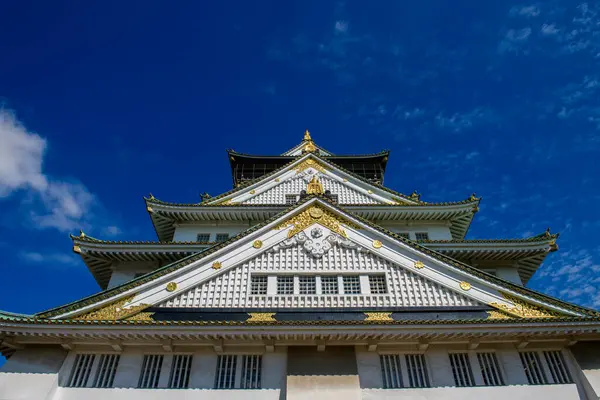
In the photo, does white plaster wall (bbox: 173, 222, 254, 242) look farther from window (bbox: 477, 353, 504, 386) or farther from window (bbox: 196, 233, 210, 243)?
window (bbox: 477, 353, 504, 386)

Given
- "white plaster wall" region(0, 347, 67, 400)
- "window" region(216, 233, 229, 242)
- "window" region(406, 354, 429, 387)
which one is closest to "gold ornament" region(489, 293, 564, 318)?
"window" region(406, 354, 429, 387)

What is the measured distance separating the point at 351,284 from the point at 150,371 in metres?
7.81

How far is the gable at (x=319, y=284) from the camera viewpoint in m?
15.0

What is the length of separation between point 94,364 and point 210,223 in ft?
37.4

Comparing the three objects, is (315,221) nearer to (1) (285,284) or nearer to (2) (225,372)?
(1) (285,284)

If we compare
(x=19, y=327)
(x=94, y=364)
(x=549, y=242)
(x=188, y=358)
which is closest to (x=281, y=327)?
(x=188, y=358)

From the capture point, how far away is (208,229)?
2397 centimetres

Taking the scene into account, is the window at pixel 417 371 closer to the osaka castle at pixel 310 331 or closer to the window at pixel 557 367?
the osaka castle at pixel 310 331

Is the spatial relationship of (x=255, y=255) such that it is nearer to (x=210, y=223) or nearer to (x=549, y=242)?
(x=210, y=223)

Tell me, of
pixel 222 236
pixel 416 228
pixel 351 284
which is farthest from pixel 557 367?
pixel 222 236

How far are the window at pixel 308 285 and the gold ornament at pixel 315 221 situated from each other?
6.69 feet

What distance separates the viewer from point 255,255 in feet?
53.9

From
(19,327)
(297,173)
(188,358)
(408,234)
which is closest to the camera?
(19,327)

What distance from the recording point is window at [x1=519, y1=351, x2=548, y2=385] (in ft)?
43.9
